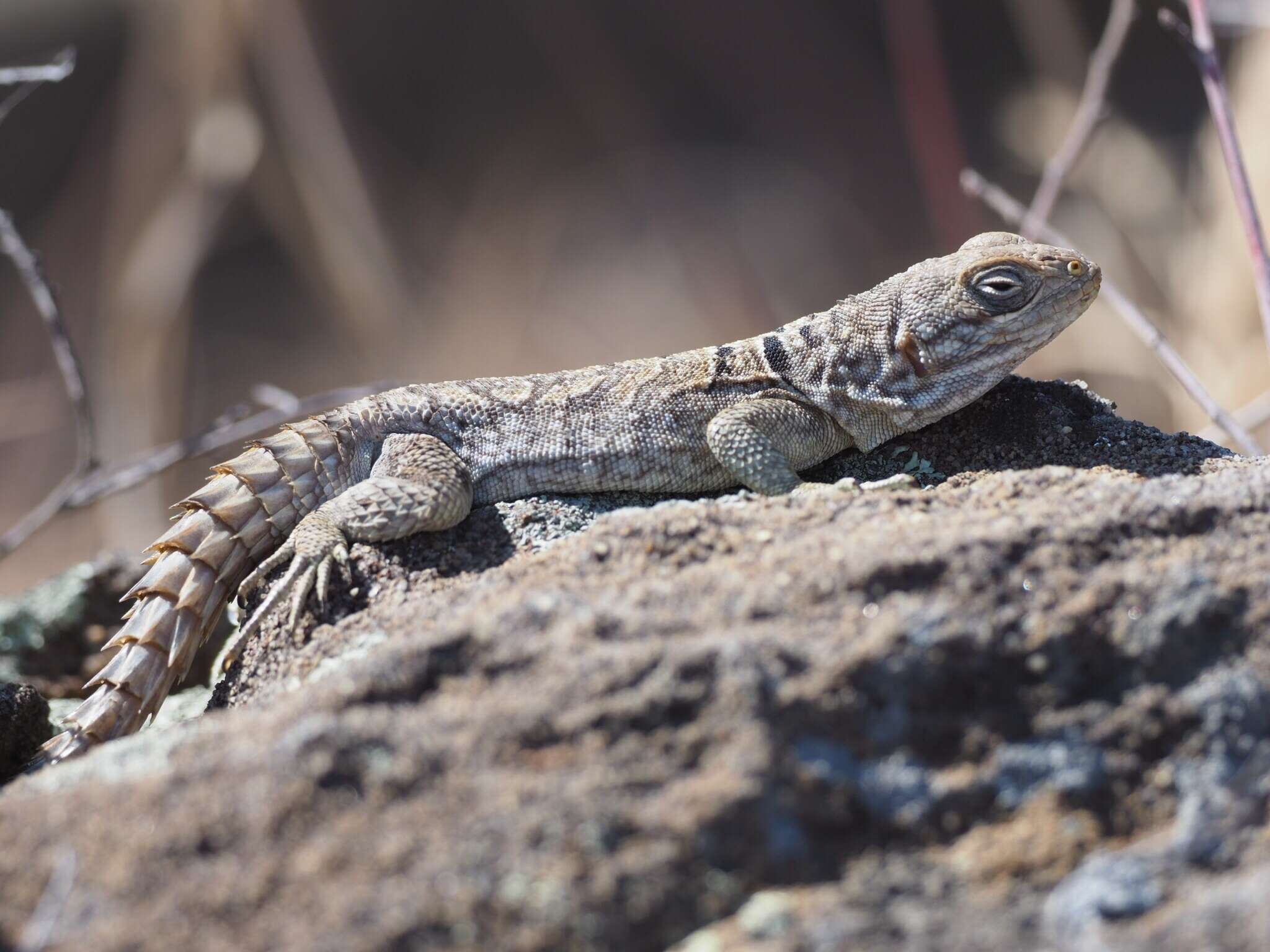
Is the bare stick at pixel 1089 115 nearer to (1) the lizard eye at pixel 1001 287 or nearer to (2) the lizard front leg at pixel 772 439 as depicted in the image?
(1) the lizard eye at pixel 1001 287

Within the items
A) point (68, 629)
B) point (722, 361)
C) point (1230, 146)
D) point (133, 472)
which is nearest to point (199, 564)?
point (68, 629)

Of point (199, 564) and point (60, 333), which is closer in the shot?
point (199, 564)

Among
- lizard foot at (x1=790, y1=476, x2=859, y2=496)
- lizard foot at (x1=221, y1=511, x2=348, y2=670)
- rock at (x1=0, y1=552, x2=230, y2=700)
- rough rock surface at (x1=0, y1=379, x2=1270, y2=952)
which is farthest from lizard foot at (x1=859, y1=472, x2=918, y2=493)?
rock at (x1=0, y1=552, x2=230, y2=700)

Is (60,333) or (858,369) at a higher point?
(60,333)

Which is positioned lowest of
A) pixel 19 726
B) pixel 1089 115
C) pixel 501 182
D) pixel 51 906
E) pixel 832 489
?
pixel 19 726

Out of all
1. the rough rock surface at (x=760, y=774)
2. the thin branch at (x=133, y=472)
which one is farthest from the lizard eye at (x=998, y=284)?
the thin branch at (x=133, y=472)

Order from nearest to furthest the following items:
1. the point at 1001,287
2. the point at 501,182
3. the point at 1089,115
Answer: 1. the point at 1001,287
2. the point at 1089,115
3. the point at 501,182

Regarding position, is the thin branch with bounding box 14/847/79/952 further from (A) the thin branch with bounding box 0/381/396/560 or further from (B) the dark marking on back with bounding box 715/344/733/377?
Answer: (A) the thin branch with bounding box 0/381/396/560

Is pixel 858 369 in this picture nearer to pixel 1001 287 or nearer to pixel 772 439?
pixel 772 439

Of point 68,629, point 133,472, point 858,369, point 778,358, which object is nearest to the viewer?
point 858,369
